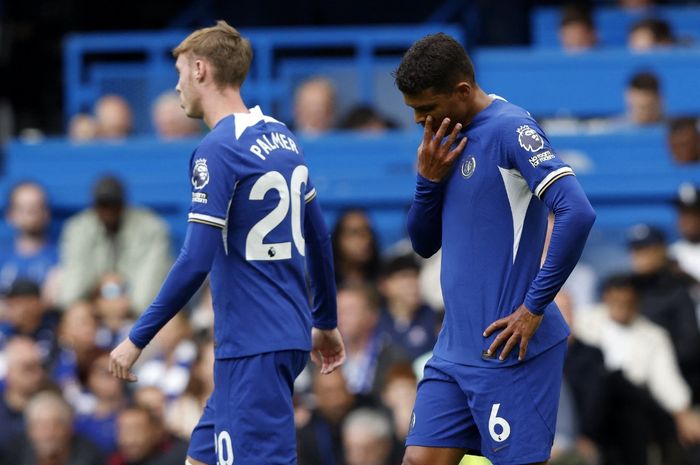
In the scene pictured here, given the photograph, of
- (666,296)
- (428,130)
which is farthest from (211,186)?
(666,296)

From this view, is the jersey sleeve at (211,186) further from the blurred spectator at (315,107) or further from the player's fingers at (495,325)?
the blurred spectator at (315,107)

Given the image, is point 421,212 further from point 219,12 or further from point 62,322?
point 219,12

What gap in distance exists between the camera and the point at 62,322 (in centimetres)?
1014

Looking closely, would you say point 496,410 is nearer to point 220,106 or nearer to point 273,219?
point 273,219

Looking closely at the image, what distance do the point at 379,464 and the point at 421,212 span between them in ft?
11.1

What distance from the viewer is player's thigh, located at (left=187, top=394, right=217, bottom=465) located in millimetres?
5652

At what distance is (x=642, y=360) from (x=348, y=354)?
1943 millimetres

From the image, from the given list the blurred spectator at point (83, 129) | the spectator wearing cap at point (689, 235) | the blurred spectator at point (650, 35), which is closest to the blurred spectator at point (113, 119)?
the blurred spectator at point (83, 129)

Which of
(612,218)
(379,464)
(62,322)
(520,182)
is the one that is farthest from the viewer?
(612,218)

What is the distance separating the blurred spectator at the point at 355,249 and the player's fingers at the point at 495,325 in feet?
15.5

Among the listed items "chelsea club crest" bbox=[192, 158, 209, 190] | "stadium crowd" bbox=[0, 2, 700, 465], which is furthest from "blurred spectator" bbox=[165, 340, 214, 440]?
"chelsea club crest" bbox=[192, 158, 209, 190]

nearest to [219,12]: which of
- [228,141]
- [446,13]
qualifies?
[446,13]

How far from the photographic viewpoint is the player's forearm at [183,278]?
5426mm

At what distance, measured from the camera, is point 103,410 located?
945 cm
